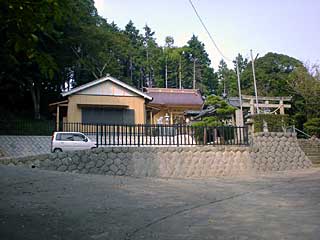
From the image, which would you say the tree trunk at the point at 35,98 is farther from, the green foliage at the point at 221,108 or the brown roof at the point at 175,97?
the green foliage at the point at 221,108

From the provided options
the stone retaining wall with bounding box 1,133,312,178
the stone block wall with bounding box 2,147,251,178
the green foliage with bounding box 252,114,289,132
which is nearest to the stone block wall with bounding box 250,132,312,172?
the stone retaining wall with bounding box 1,133,312,178

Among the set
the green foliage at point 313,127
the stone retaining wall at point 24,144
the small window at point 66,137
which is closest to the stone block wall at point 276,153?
the green foliage at point 313,127

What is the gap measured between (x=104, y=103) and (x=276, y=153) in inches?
596

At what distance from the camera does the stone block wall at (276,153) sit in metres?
13.9

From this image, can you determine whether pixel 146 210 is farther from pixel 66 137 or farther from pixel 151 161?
pixel 66 137

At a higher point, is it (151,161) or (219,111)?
(219,111)

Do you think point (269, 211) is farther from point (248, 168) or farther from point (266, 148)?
point (266, 148)

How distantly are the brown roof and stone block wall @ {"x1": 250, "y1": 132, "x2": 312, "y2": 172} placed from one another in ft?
69.6

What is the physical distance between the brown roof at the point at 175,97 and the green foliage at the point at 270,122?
19.7m

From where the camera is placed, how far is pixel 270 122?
15922 millimetres

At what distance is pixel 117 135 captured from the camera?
12.8m

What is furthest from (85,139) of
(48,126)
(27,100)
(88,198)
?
(27,100)

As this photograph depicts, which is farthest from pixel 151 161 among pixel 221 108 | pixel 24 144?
pixel 24 144

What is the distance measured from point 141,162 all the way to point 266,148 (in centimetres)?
560
